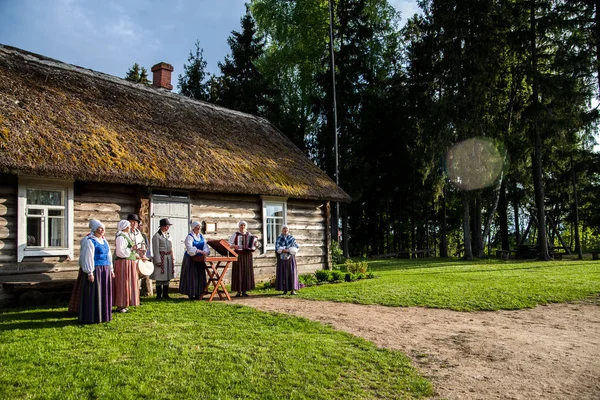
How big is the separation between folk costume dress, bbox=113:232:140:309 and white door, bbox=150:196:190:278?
3152 millimetres

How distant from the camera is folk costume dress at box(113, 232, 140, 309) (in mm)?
8211

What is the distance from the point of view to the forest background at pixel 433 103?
71.6ft

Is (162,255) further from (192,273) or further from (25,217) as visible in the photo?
(25,217)

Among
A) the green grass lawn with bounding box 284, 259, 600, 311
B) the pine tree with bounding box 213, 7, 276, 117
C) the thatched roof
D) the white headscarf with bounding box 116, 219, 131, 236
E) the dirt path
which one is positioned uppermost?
the pine tree with bounding box 213, 7, 276, 117

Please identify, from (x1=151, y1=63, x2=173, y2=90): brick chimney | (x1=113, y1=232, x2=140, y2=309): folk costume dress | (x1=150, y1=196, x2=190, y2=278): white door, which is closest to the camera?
(x1=113, y1=232, x2=140, y2=309): folk costume dress

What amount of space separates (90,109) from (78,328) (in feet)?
22.8

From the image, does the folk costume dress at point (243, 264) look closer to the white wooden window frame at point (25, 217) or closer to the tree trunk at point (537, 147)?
the white wooden window frame at point (25, 217)

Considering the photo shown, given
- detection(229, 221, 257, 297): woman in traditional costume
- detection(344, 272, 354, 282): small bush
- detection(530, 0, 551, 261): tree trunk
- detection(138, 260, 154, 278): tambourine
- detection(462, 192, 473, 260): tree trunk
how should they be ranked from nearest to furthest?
detection(138, 260, 154, 278): tambourine < detection(229, 221, 257, 297): woman in traditional costume < detection(344, 272, 354, 282): small bush < detection(530, 0, 551, 261): tree trunk < detection(462, 192, 473, 260): tree trunk

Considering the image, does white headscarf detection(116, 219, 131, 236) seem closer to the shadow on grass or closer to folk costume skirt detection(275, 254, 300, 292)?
the shadow on grass

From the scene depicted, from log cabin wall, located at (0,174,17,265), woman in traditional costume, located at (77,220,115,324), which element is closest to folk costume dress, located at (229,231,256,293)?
woman in traditional costume, located at (77,220,115,324)

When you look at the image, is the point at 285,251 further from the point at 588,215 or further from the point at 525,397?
the point at 588,215

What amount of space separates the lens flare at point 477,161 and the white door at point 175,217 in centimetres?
1516

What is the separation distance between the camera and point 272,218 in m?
14.5

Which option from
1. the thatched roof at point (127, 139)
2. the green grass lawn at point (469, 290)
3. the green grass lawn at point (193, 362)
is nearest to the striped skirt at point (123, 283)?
the green grass lawn at point (193, 362)
